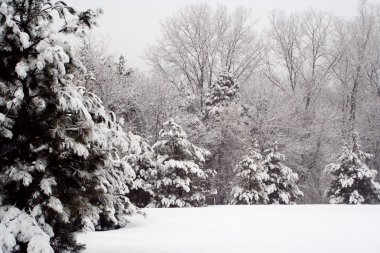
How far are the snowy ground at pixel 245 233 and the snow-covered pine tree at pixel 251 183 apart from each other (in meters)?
6.11

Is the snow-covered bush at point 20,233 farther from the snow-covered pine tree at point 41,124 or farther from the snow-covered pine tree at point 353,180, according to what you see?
the snow-covered pine tree at point 353,180

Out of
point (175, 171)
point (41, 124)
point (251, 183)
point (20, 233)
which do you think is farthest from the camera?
point (251, 183)

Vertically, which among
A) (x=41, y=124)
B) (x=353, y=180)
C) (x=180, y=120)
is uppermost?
(x=180, y=120)

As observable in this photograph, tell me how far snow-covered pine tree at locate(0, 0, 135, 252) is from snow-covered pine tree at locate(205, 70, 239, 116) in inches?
939

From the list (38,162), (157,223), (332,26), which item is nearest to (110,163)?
(38,162)

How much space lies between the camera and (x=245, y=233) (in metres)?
7.58

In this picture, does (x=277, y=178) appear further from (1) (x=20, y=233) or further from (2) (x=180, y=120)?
(1) (x=20, y=233)

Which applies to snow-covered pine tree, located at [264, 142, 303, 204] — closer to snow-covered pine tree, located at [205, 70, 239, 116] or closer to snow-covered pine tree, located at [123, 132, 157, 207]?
snow-covered pine tree, located at [123, 132, 157, 207]

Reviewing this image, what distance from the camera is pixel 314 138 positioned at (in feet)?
87.1

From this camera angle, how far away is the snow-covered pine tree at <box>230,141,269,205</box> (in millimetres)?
17406

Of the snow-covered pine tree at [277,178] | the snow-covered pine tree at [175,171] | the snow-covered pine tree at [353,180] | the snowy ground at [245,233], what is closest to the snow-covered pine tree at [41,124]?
the snowy ground at [245,233]

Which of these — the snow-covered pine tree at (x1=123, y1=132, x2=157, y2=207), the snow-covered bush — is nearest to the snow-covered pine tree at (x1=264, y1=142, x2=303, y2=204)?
the snow-covered pine tree at (x1=123, y1=132, x2=157, y2=207)

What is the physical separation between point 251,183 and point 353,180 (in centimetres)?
499

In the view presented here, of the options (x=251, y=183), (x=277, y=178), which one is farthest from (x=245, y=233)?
(x=277, y=178)
